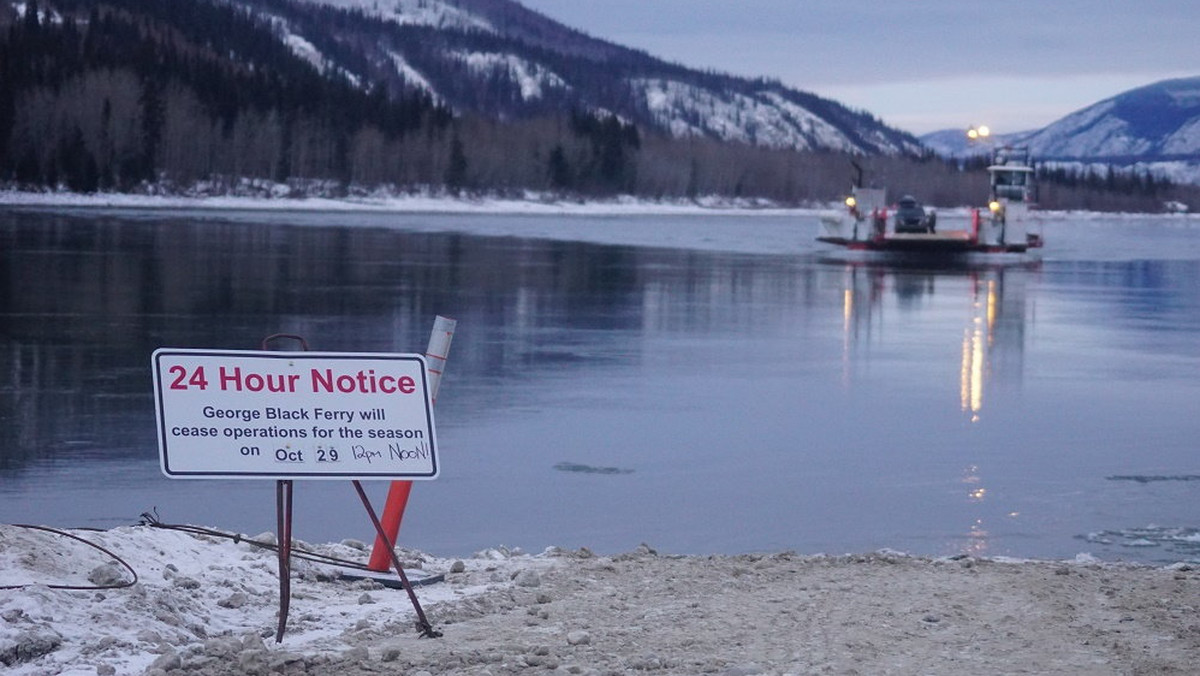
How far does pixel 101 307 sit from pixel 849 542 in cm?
1445

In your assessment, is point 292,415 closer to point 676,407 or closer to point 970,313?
point 676,407

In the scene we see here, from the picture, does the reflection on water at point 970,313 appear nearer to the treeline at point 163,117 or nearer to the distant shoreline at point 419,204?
the distant shoreline at point 419,204

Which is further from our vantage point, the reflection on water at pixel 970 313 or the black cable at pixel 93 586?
the reflection on water at pixel 970 313

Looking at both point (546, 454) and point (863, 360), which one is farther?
point (863, 360)

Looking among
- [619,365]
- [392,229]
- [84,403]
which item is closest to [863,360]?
[619,365]

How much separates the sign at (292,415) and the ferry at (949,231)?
41.3m

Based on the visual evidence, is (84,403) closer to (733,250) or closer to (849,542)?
(849,542)

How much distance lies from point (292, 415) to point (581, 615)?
4.84 ft

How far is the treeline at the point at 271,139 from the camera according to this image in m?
→ 106

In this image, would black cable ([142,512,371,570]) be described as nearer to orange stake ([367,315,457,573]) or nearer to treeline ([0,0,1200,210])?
orange stake ([367,315,457,573])

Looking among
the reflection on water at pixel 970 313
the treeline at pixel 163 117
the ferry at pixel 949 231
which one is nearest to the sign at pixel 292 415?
the reflection on water at pixel 970 313

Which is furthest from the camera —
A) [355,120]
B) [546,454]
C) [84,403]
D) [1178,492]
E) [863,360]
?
[355,120]

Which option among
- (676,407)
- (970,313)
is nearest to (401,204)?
(970,313)

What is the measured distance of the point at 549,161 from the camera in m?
148
